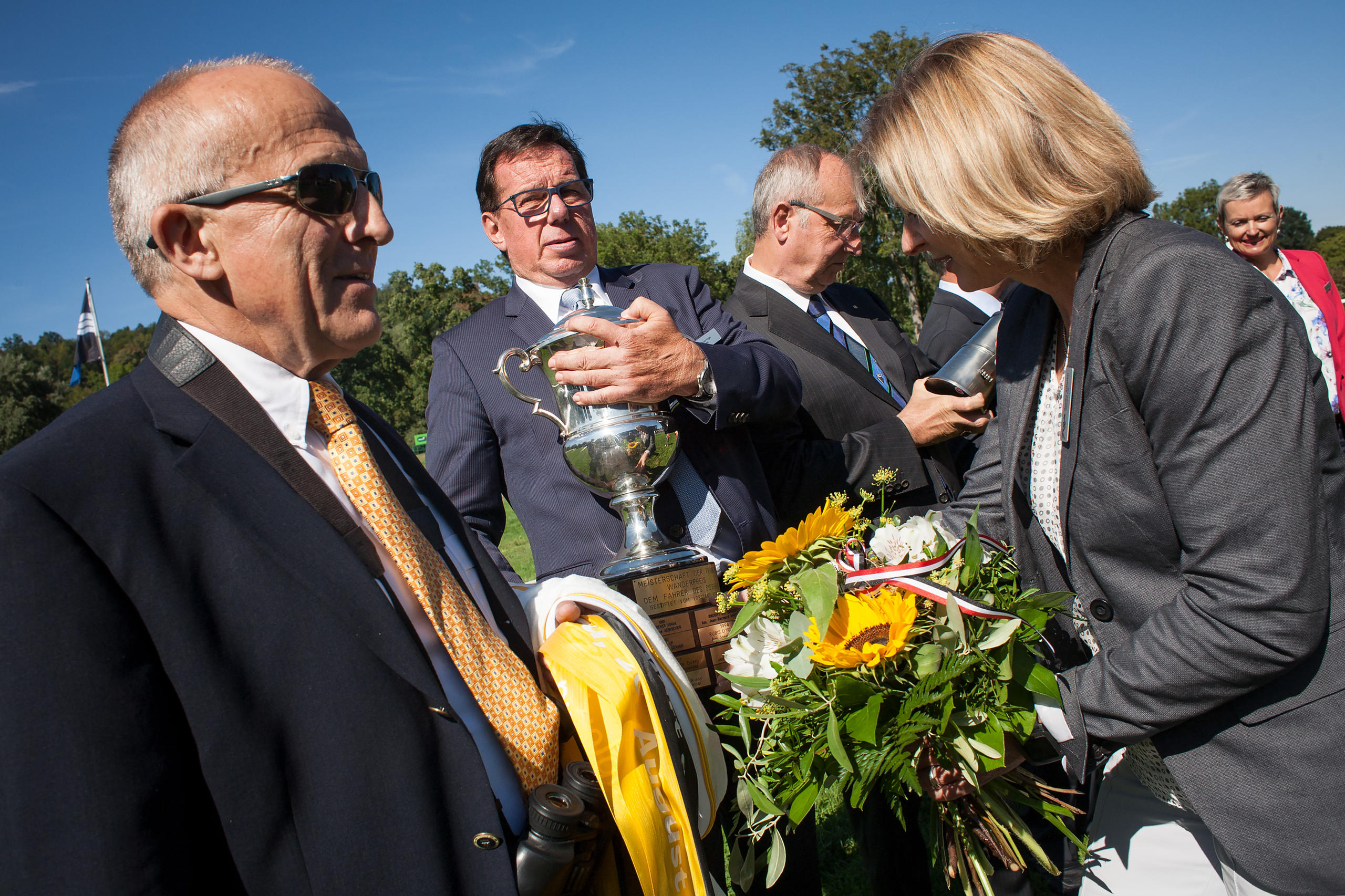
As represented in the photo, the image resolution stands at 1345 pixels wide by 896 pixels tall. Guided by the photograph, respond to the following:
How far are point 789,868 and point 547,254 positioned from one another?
2.36 meters

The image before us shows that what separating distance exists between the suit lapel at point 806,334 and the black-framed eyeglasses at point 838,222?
0.46 meters

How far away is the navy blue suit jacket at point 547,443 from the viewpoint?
9.03 feet

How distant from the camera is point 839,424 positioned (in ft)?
11.7

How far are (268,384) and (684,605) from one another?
116 cm

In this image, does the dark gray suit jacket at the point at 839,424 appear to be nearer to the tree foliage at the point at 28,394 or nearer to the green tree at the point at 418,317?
the tree foliage at the point at 28,394

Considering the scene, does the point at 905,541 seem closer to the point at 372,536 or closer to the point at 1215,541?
the point at 1215,541

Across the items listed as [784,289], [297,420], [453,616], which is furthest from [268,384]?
[784,289]

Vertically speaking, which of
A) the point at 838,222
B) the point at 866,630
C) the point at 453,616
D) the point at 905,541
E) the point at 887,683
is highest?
the point at 838,222

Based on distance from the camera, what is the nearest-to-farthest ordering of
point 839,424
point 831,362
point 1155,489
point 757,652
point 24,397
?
point 1155,489 < point 757,652 < point 839,424 < point 831,362 < point 24,397

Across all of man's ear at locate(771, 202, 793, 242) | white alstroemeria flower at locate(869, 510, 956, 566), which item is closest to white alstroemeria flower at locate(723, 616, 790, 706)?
white alstroemeria flower at locate(869, 510, 956, 566)

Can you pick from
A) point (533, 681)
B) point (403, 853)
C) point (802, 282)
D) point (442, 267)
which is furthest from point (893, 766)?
point (442, 267)

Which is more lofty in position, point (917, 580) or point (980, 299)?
point (980, 299)

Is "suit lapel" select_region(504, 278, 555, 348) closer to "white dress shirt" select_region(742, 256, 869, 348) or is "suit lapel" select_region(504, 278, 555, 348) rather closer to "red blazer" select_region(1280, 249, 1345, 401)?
"white dress shirt" select_region(742, 256, 869, 348)

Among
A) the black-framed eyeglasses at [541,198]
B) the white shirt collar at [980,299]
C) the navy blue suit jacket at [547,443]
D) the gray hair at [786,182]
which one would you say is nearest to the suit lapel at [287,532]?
the navy blue suit jacket at [547,443]
